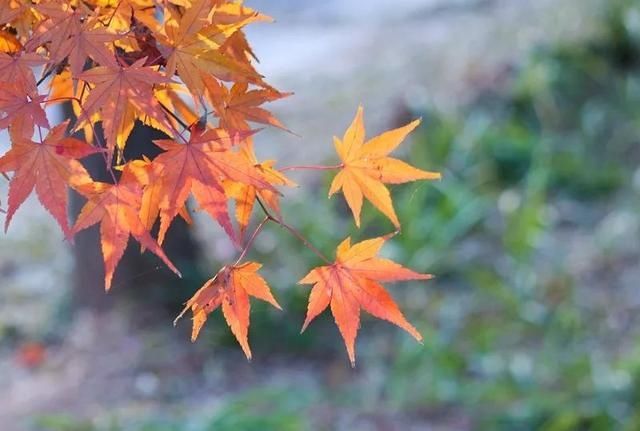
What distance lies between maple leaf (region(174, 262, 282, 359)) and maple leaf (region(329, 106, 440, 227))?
171 millimetres

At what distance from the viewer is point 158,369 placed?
4191 mm

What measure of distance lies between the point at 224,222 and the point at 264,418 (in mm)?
2302

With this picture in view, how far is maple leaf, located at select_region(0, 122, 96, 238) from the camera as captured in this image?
1.30 metres

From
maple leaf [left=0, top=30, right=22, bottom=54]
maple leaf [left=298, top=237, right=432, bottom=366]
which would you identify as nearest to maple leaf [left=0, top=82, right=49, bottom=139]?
maple leaf [left=0, top=30, right=22, bottom=54]

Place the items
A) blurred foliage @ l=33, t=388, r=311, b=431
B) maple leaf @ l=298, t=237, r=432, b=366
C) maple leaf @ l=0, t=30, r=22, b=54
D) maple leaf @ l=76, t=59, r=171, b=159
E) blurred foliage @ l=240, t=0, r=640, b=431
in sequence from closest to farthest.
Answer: maple leaf @ l=76, t=59, r=171, b=159 < maple leaf @ l=0, t=30, r=22, b=54 < maple leaf @ l=298, t=237, r=432, b=366 < blurred foliage @ l=33, t=388, r=311, b=431 < blurred foliage @ l=240, t=0, r=640, b=431

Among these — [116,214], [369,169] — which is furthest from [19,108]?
[369,169]

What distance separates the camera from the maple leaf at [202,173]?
130 cm

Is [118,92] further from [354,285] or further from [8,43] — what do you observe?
[354,285]

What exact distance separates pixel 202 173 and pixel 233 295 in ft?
0.69

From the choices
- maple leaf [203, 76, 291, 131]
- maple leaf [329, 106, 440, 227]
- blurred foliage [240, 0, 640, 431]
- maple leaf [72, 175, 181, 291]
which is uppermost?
maple leaf [203, 76, 291, 131]

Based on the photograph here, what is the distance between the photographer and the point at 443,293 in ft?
14.8

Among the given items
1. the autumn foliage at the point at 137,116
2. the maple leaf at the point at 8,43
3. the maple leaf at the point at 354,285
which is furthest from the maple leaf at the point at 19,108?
the maple leaf at the point at 354,285

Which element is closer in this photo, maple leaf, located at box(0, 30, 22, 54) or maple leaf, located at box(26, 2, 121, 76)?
maple leaf, located at box(26, 2, 121, 76)

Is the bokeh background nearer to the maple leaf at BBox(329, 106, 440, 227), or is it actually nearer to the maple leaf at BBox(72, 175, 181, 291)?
the maple leaf at BBox(329, 106, 440, 227)
